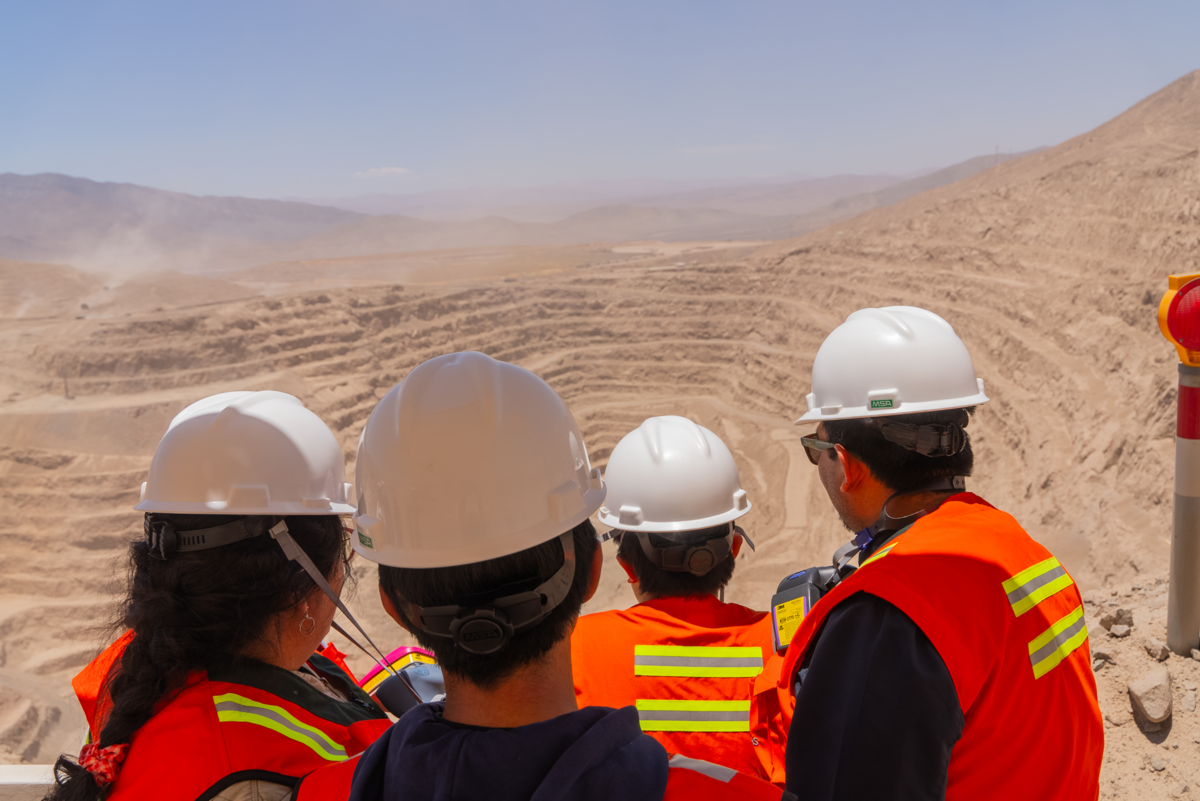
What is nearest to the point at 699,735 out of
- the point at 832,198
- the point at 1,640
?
the point at 1,640

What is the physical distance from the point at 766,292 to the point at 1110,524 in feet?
51.1

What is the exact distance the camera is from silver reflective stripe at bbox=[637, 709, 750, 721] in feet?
7.39

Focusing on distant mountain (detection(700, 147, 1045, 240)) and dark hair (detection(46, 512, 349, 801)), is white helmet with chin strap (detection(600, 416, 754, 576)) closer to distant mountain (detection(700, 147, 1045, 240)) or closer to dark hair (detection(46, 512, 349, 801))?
dark hair (detection(46, 512, 349, 801))

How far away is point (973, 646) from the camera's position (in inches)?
61.3

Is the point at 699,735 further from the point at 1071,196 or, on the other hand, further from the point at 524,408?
the point at 1071,196

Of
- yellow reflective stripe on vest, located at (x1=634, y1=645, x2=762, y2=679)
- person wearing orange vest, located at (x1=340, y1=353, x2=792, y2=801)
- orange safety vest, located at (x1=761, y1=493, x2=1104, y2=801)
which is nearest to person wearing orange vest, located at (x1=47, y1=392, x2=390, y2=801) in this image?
person wearing orange vest, located at (x1=340, y1=353, x2=792, y2=801)

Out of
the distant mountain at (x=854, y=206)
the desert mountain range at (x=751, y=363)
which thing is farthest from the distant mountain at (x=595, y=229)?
the desert mountain range at (x=751, y=363)

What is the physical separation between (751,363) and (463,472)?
2031 cm

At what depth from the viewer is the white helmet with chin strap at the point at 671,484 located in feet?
10.8

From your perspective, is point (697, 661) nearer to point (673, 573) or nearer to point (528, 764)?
point (673, 573)

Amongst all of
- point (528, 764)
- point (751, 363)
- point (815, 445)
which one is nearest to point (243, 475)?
point (528, 764)

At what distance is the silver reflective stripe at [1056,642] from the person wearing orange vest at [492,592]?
2.95 feet

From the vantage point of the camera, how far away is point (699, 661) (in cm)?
230

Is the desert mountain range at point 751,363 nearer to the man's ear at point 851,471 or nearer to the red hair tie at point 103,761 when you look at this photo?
the man's ear at point 851,471
